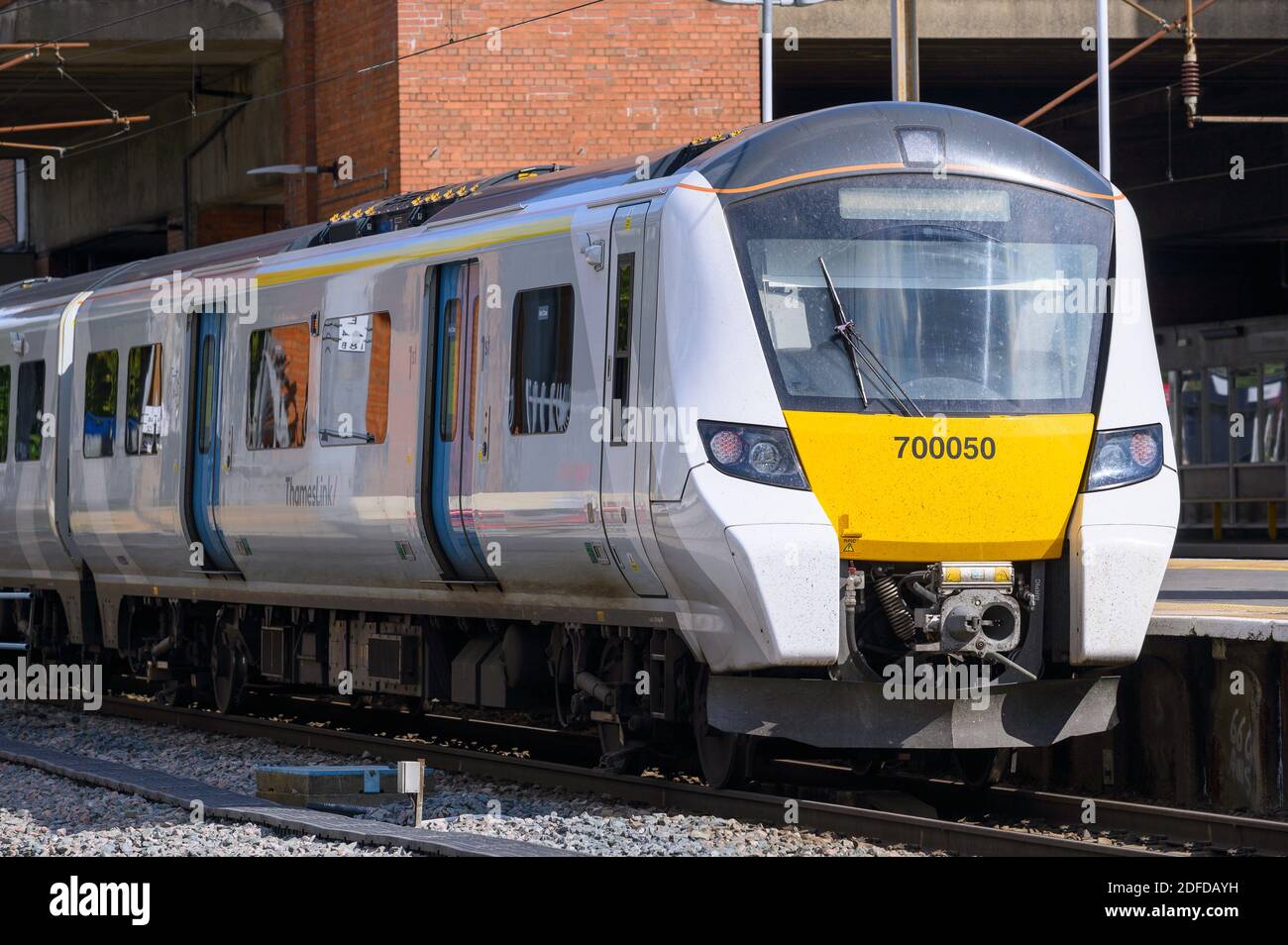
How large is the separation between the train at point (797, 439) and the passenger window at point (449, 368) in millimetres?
25

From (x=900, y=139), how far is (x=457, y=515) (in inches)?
128

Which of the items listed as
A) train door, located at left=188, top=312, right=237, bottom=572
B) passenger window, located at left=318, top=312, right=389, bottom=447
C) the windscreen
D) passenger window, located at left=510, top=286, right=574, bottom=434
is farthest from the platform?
train door, located at left=188, top=312, right=237, bottom=572

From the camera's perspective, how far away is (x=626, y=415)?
Answer: 10.1 m

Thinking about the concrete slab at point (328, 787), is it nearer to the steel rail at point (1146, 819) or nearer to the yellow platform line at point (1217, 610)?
the steel rail at point (1146, 819)

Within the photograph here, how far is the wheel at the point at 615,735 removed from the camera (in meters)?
11.0

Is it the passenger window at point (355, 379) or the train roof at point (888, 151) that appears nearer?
the train roof at point (888, 151)

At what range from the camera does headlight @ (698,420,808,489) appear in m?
9.48

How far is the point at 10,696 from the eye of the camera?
57.8 ft

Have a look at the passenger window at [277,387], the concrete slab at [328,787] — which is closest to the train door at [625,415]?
the concrete slab at [328,787]

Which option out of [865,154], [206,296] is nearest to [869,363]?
[865,154]

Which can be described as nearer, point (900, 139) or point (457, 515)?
point (900, 139)

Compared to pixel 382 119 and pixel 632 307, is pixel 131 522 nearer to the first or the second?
pixel 632 307

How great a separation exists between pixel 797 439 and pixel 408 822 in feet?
8.42
